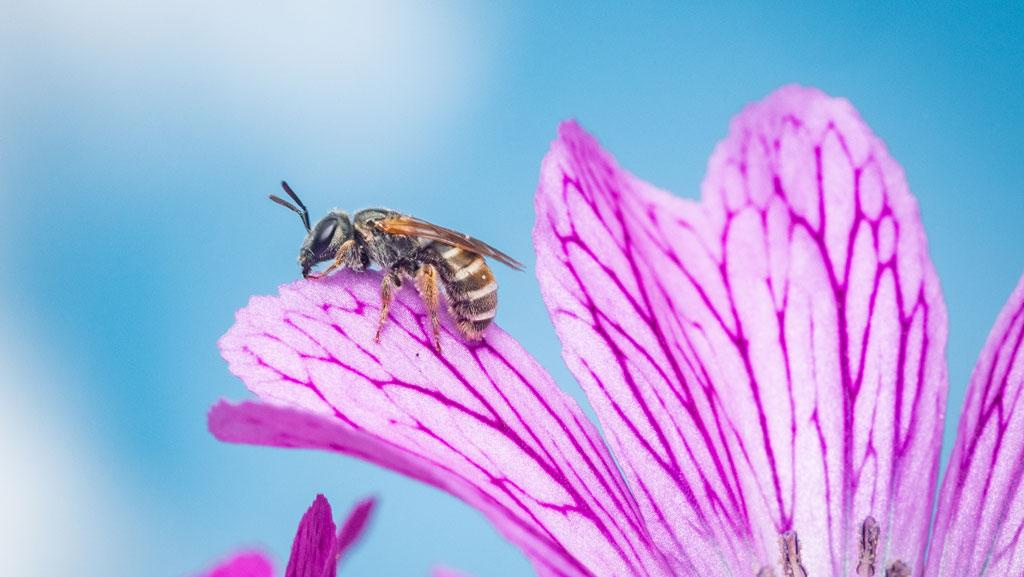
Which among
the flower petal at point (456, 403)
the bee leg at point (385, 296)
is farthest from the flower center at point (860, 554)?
the bee leg at point (385, 296)

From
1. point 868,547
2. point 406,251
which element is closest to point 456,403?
point 406,251

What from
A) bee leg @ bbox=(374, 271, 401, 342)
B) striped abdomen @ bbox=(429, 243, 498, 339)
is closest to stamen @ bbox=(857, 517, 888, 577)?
striped abdomen @ bbox=(429, 243, 498, 339)

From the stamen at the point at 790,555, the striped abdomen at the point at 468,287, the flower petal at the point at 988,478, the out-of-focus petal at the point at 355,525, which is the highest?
the striped abdomen at the point at 468,287

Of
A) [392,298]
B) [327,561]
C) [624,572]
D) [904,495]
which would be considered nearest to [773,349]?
[904,495]

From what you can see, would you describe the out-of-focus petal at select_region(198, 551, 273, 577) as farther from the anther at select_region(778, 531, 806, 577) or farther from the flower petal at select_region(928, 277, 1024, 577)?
the flower petal at select_region(928, 277, 1024, 577)

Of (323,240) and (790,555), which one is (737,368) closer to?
(790,555)

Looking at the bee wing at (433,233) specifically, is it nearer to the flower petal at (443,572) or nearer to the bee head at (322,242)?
the bee head at (322,242)
